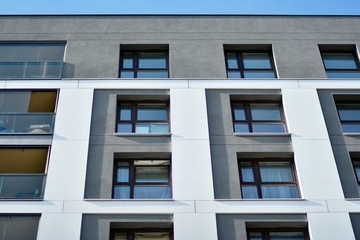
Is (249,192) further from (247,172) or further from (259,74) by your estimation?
(259,74)

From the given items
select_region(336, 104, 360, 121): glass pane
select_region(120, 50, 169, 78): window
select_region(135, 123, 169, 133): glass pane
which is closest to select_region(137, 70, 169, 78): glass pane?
select_region(120, 50, 169, 78): window

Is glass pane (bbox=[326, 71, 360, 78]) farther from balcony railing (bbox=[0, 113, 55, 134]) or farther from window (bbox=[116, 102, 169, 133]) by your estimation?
balcony railing (bbox=[0, 113, 55, 134])

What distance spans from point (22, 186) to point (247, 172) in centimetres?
772

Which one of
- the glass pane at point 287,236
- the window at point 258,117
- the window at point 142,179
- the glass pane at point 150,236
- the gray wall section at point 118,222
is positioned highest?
the window at point 258,117

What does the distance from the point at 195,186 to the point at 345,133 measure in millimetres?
6062

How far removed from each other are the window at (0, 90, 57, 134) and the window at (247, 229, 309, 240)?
7972 mm

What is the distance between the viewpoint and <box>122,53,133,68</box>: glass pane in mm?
18312

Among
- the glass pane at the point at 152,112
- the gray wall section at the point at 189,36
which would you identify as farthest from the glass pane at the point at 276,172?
the glass pane at the point at 152,112

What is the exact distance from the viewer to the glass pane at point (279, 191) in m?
14.4

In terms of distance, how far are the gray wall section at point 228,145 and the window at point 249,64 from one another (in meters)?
1.52

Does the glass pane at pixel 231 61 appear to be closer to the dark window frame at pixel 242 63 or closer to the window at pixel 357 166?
the dark window frame at pixel 242 63

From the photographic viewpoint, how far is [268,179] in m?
14.9

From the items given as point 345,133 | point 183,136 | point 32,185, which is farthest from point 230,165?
point 32,185

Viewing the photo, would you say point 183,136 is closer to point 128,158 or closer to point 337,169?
point 128,158
